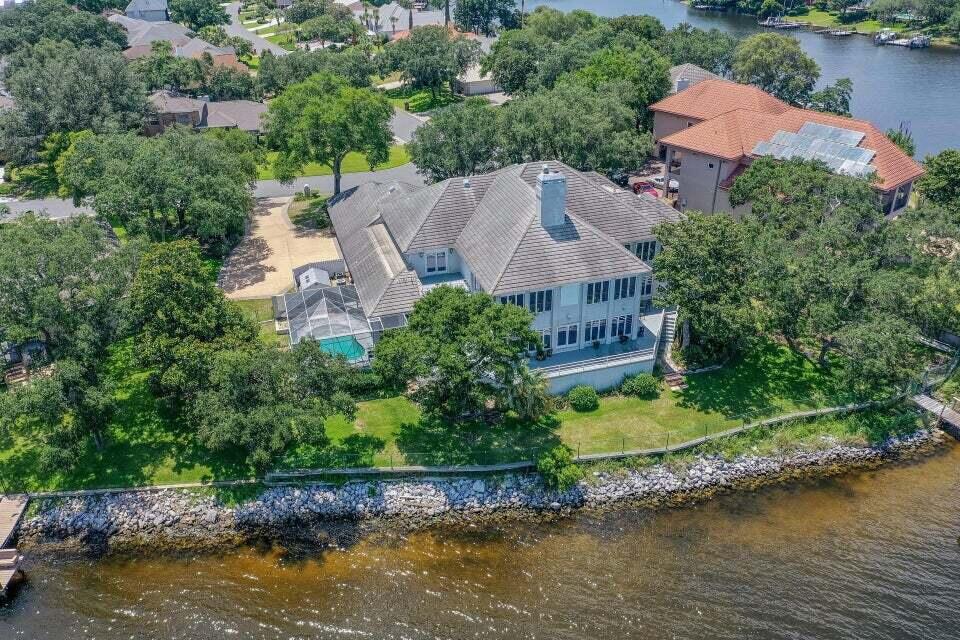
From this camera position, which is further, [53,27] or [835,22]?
[835,22]

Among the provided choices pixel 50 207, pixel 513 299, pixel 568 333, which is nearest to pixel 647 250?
pixel 568 333

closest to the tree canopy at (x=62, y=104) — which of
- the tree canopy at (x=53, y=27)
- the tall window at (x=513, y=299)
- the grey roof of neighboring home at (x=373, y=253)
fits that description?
the grey roof of neighboring home at (x=373, y=253)

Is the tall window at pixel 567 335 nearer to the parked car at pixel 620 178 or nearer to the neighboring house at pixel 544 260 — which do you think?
the neighboring house at pixel 544 260

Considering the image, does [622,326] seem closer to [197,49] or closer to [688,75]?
[688,75]

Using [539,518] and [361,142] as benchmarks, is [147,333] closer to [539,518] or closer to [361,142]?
[539,518]

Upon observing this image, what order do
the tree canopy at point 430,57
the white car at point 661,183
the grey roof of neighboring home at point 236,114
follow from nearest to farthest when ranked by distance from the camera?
the white car at point 661,183
the grey roof of neighboring home at point 236,114
the tree canopy at point 430,57

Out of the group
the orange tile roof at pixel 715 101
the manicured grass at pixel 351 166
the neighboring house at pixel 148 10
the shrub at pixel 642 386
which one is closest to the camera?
the shrub at pixel 642 386

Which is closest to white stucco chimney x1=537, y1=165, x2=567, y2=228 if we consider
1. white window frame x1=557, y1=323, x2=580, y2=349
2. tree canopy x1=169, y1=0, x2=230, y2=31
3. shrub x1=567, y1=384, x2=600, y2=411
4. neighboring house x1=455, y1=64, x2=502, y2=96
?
white window frame x1=557, y1=323, x2=580, y2=349

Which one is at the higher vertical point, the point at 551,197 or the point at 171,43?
the point at 171,43
